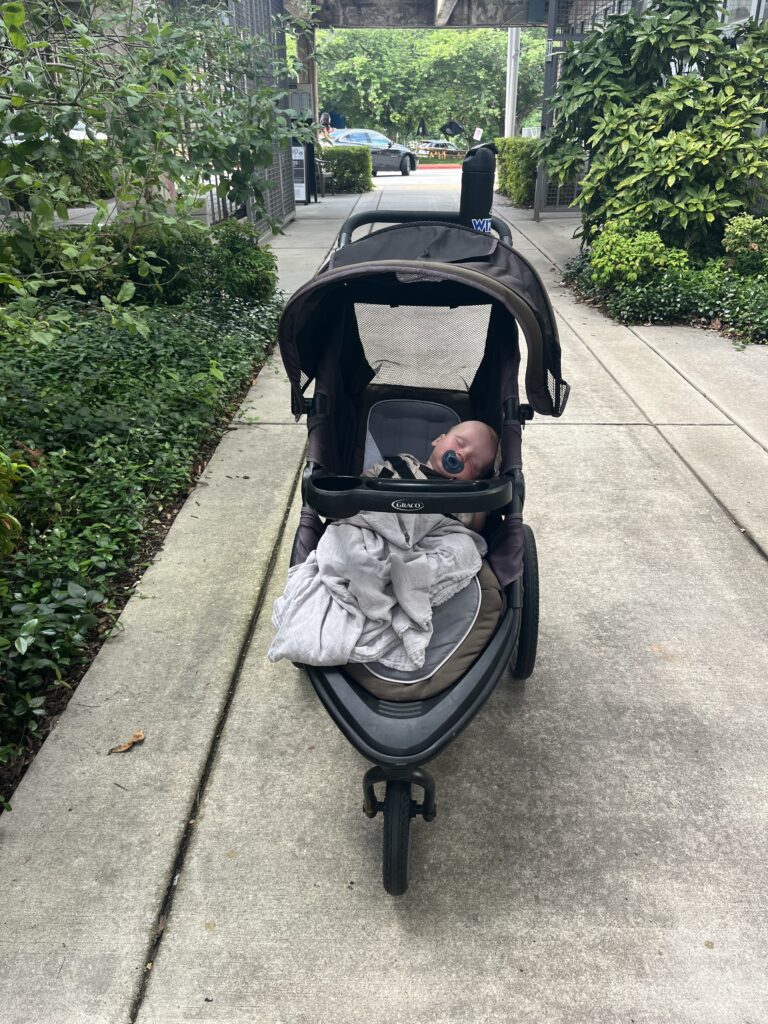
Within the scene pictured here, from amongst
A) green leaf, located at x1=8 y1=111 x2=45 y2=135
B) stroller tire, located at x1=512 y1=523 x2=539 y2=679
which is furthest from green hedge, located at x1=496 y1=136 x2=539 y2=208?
stroller tire, located at x1=512 y1=523 x2=539 y2=679

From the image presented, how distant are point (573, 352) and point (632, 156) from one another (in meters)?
2.75

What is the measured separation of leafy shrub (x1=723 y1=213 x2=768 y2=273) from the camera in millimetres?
7531

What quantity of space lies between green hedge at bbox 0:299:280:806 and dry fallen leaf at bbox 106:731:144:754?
0.28 metres

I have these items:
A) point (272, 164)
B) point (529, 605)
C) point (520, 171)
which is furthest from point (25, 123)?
point (520, 171)

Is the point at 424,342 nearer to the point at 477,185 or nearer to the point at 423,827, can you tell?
the point at 477,185

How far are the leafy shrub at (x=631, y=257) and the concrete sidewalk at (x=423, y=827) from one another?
4.37 m

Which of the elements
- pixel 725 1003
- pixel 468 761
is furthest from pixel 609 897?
pixel 468 761

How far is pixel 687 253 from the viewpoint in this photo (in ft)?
25.8

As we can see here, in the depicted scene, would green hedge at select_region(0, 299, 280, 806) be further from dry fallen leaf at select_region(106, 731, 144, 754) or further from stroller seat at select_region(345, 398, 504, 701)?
stroller seat at select_region(345, 398, 504, 701)

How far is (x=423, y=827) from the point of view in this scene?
2.38 m

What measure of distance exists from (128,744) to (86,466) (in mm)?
1940

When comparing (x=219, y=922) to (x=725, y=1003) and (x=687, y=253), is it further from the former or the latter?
(x=687, y=253)

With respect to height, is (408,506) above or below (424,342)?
below

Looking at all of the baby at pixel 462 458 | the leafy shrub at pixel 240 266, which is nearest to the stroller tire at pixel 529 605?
the baby at pixel 462 458
